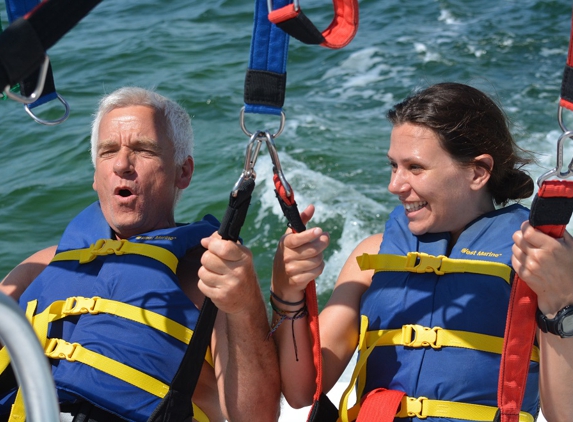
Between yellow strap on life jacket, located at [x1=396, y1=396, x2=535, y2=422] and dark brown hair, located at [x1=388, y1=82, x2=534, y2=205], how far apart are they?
0.69 meters

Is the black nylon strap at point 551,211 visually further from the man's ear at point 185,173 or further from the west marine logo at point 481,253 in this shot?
the man's ear at point 185,173

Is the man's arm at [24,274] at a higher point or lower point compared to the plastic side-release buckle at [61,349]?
lower

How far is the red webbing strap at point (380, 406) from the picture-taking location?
2.26m

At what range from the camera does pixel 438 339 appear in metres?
2.35

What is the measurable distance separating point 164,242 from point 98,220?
33 centimetres

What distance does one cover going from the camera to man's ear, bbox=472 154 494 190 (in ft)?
8.27

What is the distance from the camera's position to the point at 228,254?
7.24 feet

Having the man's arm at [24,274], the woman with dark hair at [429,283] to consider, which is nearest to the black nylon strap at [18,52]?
the woman with dark hair at [429,283]

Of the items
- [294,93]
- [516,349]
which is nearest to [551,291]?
[516,349]

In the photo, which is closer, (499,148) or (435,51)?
(499,148)

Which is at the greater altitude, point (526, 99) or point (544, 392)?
point (544, 392)

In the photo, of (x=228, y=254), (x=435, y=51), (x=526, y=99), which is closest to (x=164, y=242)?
(x=228, y=254)

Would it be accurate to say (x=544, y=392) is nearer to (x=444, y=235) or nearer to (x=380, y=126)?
(x=444, y=235)

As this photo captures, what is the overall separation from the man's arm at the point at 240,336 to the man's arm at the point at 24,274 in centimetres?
88
